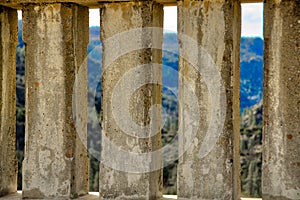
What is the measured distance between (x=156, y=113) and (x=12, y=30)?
7.56 ft

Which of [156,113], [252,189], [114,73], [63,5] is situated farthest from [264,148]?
[252,189]

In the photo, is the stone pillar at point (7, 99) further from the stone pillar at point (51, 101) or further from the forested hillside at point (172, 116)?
the forested hillside at point (172, 116)

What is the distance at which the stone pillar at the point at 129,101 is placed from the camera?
7543mm

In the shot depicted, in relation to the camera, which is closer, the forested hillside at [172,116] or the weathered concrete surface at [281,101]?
the weathered concrete surface at [281,101]

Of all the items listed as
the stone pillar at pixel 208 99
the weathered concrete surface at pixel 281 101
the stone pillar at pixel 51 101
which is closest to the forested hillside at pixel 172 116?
the stone pillar at pixel 51 101

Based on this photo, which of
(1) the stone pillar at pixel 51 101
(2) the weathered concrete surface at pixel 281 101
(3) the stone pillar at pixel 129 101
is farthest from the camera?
(1) the stone pillar at pixel 51 101

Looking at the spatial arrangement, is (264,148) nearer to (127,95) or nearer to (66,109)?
(127,95)

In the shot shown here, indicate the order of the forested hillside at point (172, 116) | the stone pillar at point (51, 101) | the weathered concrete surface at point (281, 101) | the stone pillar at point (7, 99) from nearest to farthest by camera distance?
the weathered concrete surface at point (281, 101) < the stone pillar at point (51, 101) < the stone pillar at point (7, 99) < the forested hillside at point (172, 116)

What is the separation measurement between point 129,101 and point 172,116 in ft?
113

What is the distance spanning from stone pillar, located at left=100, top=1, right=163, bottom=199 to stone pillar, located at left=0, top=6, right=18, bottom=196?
4.78 feet

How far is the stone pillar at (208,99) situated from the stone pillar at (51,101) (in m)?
1.35

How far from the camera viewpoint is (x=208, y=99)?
7359 mm

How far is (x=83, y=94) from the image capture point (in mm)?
8102

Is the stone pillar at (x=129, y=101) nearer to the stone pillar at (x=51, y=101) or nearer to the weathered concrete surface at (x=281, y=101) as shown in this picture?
the stone pillar at (x=51, y=101)
